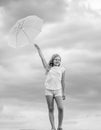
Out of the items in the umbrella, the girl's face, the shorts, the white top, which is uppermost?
the umbrella

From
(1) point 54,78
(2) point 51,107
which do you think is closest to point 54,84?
(1) point 54,78

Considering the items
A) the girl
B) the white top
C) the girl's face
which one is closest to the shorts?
the girl

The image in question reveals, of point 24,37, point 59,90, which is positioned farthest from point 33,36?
point 59,90

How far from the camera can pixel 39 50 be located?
11.7 m

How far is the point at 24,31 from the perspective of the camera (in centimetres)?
1230

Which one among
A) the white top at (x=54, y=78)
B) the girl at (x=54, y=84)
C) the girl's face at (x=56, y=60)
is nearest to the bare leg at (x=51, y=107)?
the girl at (x=54, y=84)

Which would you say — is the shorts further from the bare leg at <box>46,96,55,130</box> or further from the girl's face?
the girl's face

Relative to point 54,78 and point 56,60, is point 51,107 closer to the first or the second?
point 54,78

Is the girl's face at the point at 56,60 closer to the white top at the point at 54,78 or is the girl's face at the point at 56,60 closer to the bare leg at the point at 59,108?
the white top at the point at 54,78

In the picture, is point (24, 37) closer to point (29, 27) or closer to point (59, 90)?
point (29, 27)

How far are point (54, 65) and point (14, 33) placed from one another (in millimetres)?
2304

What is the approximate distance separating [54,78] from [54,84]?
0.80 ft

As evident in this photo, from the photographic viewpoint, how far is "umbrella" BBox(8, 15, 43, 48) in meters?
12.1

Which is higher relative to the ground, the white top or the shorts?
the white top
